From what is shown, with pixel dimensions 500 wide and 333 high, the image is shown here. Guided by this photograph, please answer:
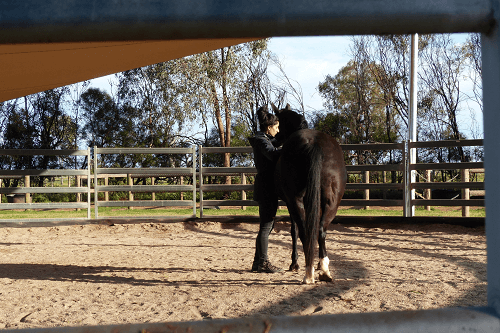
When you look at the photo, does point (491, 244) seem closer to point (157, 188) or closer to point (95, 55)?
point (95, 55)

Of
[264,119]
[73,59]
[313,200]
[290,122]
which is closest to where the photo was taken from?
[313,200]

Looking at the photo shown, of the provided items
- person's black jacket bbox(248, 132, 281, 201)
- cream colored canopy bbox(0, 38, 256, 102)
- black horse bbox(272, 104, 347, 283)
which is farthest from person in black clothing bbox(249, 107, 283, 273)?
cream colored canopy bbox(0, 38, 256, 102)

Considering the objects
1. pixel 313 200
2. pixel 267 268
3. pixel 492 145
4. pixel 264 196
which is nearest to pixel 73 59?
pixel 264 196

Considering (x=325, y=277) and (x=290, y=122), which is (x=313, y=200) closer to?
(x=325, y=277)

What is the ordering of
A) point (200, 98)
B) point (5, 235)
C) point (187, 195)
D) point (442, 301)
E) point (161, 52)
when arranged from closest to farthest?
1. point (442, 301)
2. point (161, 52)
3. point (5, 235)
4. point (187, 195)
5. point (200, 98)

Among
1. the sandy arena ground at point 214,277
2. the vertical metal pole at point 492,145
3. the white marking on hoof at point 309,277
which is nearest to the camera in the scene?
the vertical metal pole at point 492,145

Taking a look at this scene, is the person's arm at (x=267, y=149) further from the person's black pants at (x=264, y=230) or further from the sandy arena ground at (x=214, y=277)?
the sandy arena ground at (x=214, y=277)

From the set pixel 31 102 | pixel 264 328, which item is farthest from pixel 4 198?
pixel 264 328

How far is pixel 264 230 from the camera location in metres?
4.30

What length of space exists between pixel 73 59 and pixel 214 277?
8.26 feet

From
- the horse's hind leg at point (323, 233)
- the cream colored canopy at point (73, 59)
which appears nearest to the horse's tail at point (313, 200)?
the horse's hind leg at point (323, 233)

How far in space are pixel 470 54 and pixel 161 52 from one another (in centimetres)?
1443

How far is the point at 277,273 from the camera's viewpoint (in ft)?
13.6

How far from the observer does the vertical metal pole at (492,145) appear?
0.40m
